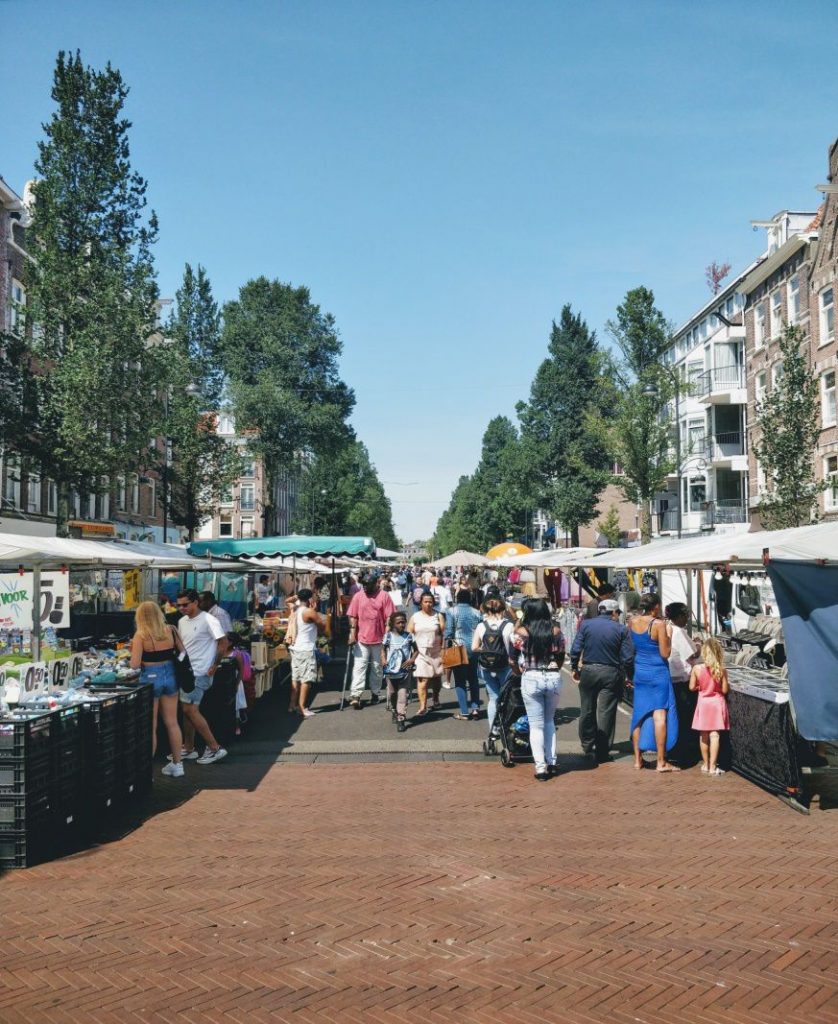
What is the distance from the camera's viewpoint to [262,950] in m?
4.68

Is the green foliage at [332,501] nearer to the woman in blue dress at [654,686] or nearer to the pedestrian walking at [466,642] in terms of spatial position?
the pedestrian walking at [466,642]

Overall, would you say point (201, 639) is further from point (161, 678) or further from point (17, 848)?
point (17, 848)

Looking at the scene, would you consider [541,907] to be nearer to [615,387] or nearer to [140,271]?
[140,271]

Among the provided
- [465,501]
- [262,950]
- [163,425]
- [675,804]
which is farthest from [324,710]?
[465,501]

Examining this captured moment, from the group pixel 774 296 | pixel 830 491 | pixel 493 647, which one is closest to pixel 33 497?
pixel 493 647

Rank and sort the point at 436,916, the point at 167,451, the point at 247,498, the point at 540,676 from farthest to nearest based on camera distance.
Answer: the point at 247,498
the point at 167,451
the point at 540,676
the point at 436,916

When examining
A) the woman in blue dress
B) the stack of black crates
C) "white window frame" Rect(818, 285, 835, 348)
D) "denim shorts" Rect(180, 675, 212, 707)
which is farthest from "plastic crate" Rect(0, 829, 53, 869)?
"white window frame" Rect(818, 285, 835, 348)

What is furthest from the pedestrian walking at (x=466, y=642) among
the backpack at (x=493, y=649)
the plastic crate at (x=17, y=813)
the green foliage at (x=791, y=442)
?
the green foliage at (x=791, y=442)

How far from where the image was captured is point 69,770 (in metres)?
6.53

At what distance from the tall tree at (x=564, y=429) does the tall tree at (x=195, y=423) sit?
19122 mm

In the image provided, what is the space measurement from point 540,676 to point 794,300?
31169 mm

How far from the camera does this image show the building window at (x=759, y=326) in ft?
125

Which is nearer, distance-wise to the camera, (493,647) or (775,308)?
(493,647)

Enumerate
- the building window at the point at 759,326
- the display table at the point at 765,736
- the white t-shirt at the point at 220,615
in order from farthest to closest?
the building window at the point at 759,326 → the white t-shirt at the point at 220,615 → the display table at the point at 765,736
